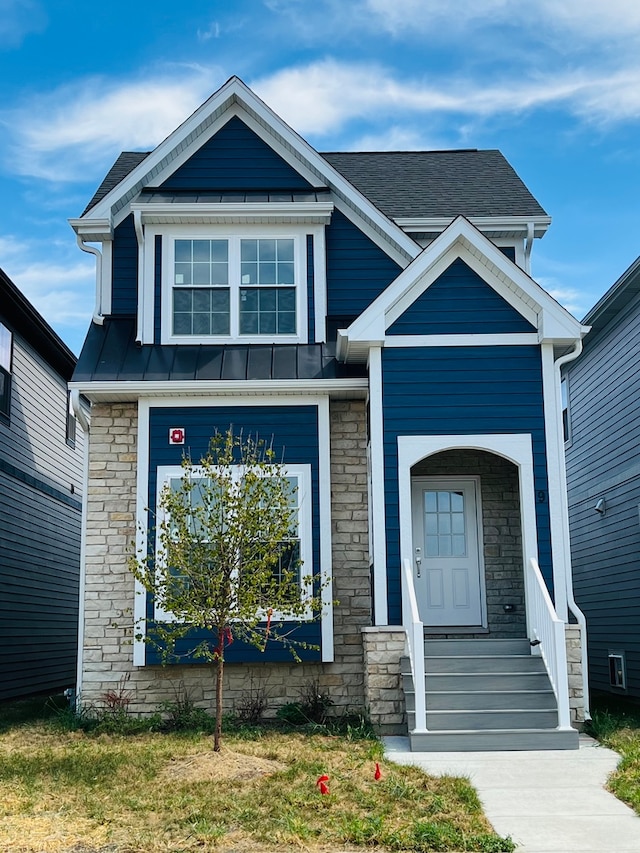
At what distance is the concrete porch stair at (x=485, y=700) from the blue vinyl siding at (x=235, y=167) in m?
6.20

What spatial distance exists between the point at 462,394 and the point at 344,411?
5.30ft

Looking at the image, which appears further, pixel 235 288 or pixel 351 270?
pixel 351 270

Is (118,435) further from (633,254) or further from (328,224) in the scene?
(633,254)

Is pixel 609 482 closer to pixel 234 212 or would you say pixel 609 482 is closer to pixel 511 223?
pixel 511 223

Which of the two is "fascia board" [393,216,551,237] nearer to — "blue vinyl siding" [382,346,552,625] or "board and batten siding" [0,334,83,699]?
"blue vinyl siding" [382,346,552,625]

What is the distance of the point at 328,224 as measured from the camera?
12.1 m

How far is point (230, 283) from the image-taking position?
11.9m

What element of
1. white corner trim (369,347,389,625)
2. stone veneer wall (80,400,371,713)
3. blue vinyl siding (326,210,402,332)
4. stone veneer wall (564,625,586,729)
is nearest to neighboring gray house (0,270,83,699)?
stone veneer wall (80,400,371,713)

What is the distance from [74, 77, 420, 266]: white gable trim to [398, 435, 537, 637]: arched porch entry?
9.30 ft

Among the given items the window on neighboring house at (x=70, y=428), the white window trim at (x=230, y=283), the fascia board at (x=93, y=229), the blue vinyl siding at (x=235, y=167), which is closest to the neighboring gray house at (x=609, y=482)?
the white window trim at (x=230, y=283)

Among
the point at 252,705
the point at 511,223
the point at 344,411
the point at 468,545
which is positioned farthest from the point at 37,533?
the point at 511,223

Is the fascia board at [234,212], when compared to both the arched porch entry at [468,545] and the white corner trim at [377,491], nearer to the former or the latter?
the white corner trim at [377,491]

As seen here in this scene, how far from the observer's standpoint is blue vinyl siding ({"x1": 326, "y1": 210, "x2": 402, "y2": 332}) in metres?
12.2

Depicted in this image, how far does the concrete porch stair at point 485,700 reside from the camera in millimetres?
8789
